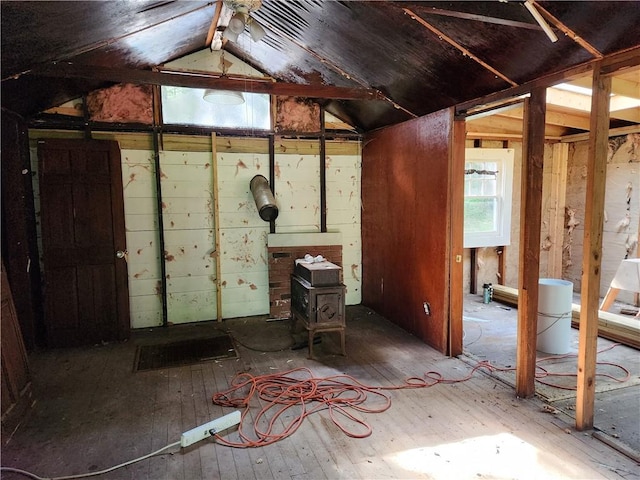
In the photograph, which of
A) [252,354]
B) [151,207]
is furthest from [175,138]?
[252,354]

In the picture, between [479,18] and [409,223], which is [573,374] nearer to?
[409,223]

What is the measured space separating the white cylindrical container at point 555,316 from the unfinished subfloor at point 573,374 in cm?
7

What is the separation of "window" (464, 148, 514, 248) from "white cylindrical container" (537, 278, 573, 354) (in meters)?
2.13

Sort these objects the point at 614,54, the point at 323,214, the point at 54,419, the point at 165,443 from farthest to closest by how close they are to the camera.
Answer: the point at 323,214 → the point at 54,419 → the point at 165,443 → the point at 614,54

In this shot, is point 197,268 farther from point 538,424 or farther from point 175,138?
point 538,424

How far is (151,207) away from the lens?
4.75 metres

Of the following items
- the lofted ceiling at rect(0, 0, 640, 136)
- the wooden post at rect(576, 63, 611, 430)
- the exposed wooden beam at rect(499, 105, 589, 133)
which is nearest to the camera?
the lofted ceiling at rect(0, 0, 640, 136)

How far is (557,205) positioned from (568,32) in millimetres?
4881

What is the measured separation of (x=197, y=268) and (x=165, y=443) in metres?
2.69

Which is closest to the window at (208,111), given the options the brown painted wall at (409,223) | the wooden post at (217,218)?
the wooden post at (217,218)

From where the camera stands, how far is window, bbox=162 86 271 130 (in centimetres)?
476

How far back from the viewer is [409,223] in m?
4.46

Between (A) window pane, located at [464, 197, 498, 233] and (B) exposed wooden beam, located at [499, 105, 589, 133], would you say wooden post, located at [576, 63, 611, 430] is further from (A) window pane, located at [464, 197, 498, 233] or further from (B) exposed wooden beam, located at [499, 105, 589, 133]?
(A) window pane, located at [464, 197, 498, 233]

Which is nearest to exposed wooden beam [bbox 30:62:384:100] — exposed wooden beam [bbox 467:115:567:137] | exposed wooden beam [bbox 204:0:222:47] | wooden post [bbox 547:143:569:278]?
exposed wooden beam [bbox 204:0:222:47]
